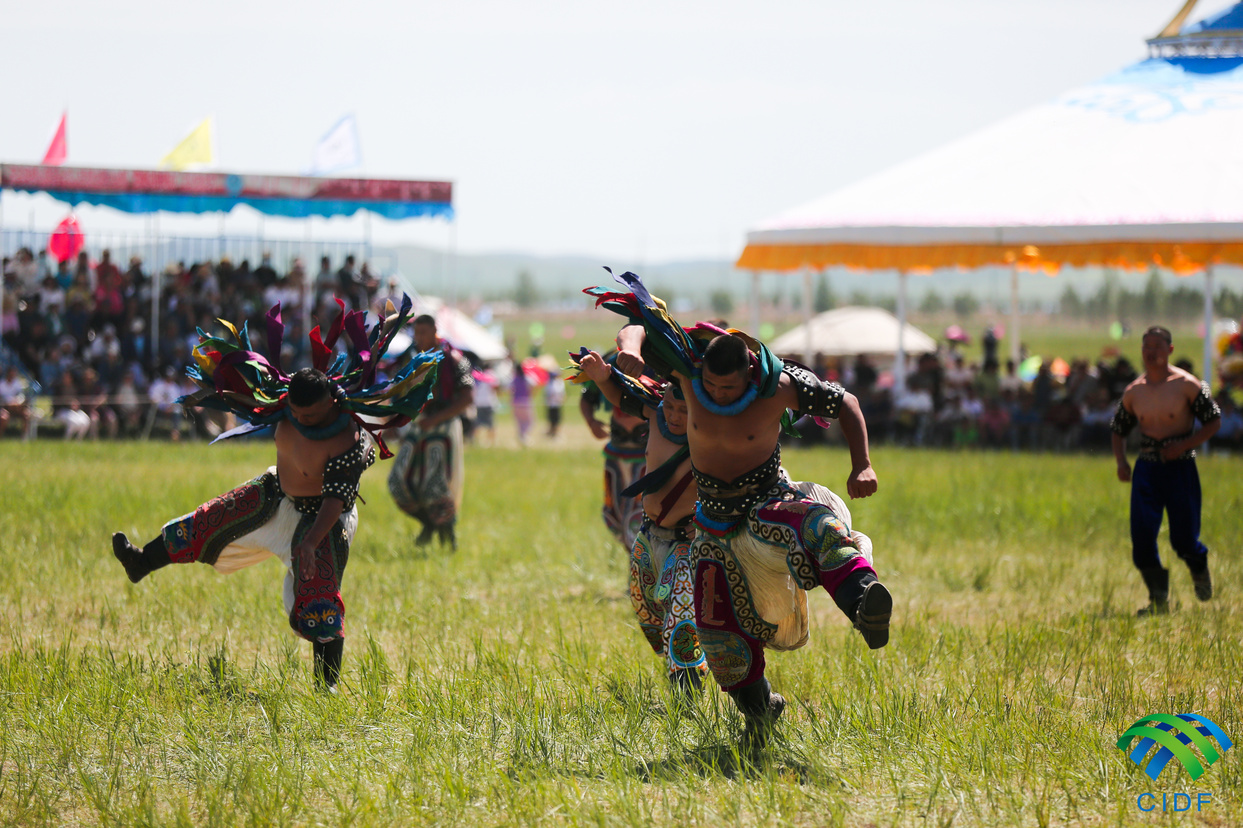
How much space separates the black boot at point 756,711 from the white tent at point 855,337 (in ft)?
88.2

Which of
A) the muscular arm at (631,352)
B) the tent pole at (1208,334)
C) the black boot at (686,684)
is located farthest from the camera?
the tent pole at (1208,334)

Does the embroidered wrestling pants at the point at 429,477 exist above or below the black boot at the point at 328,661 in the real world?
above

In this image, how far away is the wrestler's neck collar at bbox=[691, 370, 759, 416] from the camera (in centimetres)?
489

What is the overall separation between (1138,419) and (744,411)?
4377mm

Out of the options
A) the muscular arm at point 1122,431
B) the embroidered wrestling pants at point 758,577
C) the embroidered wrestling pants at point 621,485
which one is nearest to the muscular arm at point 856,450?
the embroidered wrestling pants at point 758,577

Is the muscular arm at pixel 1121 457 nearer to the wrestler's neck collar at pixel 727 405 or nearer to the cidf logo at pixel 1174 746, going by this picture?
the cidf logo at pixel 1174 746

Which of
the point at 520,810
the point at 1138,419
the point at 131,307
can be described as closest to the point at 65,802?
the point at 520,810

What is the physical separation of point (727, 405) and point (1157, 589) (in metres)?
4.58

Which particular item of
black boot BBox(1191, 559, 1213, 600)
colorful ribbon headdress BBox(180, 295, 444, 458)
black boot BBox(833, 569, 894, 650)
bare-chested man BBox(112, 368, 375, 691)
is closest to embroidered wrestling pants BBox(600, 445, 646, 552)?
colorful ribbon headdress BBox(180, 295, 444, 458)

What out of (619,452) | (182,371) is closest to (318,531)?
(619,452)

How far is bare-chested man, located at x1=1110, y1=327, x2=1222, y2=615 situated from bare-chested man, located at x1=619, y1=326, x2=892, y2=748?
388cm

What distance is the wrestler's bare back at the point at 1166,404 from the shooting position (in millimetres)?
8055

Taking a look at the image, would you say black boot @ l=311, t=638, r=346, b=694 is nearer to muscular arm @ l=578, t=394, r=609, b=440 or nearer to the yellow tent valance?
muscular arm @ l=578, t=394, r=609, b=440

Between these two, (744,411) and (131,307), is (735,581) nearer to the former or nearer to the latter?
(744,411)
